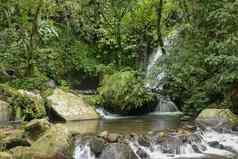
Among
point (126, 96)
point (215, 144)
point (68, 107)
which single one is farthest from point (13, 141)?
point (126, 96)

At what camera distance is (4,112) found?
13.4 metres

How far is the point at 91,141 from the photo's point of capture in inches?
399

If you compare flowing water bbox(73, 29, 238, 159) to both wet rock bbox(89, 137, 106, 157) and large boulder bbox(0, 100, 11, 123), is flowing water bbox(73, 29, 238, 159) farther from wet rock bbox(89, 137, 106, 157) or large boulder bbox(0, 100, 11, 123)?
large boulder bbox(0, 100, 11, 123)

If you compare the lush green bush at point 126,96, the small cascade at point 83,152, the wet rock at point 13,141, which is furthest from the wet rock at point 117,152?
the lush green bush at point 126,96

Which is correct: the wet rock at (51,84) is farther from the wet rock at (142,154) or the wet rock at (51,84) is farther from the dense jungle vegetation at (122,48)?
the wet rock at (142,154)

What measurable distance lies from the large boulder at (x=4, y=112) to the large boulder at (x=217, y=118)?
5.20 meters

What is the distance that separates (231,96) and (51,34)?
8528mm

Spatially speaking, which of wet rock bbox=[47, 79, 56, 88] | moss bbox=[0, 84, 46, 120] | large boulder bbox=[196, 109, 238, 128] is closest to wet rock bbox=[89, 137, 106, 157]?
large boulder bbox=[196, 109, 238, 128]

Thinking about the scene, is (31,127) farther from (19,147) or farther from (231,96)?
(231,96)

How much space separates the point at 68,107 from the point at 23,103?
141 centimetres

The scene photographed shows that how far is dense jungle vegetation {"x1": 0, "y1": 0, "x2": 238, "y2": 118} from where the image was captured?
1414cm

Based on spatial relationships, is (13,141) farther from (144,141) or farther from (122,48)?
(122,48)

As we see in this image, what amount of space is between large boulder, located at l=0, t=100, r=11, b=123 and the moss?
0.20 m

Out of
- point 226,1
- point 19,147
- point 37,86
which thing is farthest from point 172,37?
point 19,147
